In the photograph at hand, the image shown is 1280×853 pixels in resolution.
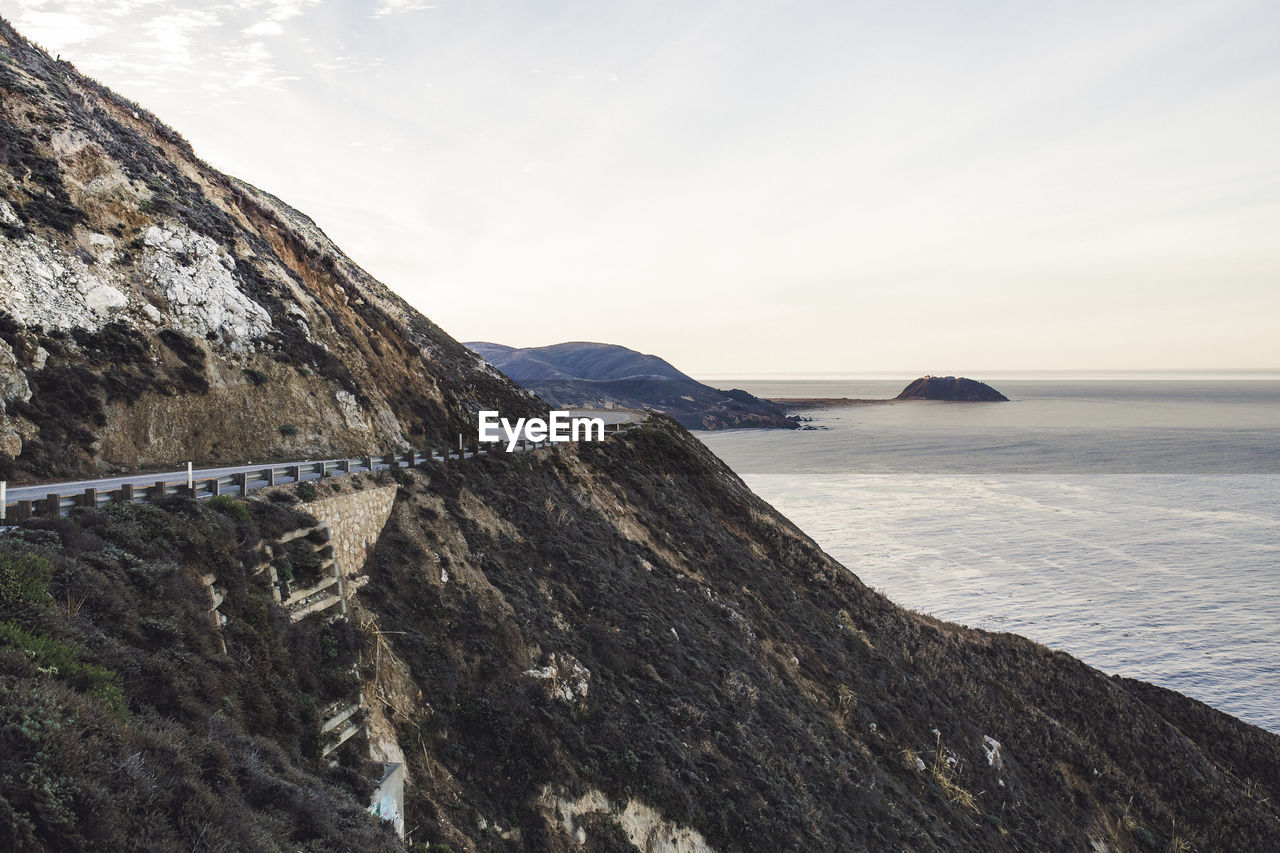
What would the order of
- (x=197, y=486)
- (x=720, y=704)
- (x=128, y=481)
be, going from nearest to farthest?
1. (x=197, y=486)
2. (x=128, y=481)
3. (x=720, y=704)

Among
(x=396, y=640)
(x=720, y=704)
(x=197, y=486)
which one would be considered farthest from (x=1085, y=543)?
(x=197, y=486)

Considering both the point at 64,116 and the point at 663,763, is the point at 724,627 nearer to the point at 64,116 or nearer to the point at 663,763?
the point at 663,763

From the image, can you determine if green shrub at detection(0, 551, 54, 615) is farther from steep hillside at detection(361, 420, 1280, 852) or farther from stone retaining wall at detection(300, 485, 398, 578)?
steep hillside at detection(361, 420, 1280, 852)

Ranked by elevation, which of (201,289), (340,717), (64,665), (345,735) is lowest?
(345,735)

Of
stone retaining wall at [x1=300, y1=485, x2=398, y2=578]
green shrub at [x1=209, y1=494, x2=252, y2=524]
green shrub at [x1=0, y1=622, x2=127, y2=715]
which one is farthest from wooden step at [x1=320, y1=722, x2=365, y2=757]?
green shrub at [x1=209, y1=494, x2=252, y2=524]

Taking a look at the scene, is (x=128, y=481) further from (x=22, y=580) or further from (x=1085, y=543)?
(x=1085, y=543)

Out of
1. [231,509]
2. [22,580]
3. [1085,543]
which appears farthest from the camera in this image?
[1085,543]

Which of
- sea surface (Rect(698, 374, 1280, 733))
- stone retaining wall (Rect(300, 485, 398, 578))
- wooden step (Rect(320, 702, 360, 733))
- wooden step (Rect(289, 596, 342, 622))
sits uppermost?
stone retaining wall (Rect(300, 485, 398, 578))

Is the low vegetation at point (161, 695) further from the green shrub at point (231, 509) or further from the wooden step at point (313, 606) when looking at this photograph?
the wooden step at point (313, 606)
